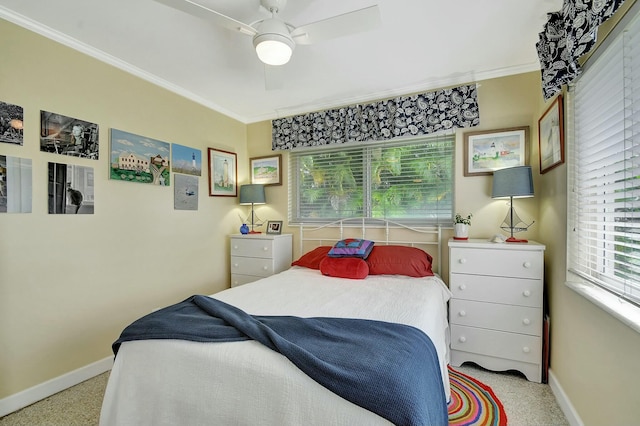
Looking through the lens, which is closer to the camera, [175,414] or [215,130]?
[175,414]

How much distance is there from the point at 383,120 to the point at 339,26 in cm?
158

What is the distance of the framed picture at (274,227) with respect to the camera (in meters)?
3.77

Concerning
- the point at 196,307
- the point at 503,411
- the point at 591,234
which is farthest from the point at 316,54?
the point at 503,411

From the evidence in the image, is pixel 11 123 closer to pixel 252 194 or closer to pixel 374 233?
pixel 252 194

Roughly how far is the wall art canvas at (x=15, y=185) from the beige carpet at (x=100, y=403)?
1.39 metres

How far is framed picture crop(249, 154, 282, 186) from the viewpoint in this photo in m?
3.86

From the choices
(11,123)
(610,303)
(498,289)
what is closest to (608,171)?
(610,303)

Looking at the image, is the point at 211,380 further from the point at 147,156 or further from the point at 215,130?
the point at 215,130

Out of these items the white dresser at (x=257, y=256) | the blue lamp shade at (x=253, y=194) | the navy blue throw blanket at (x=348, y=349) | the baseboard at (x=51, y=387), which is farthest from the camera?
the blue lamp shade at (x=253, y=194)

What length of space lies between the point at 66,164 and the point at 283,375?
243 cm

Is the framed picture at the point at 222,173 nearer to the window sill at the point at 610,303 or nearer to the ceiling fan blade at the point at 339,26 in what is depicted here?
the ceiling fan blade at the point at 339,26

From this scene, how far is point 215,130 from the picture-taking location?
3619 millimetres

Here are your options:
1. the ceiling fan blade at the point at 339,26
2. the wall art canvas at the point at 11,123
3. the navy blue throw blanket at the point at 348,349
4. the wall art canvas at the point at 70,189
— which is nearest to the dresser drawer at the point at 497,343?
the navy blue throw blanket at the point at 348,349

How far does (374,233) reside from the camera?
330 cm
